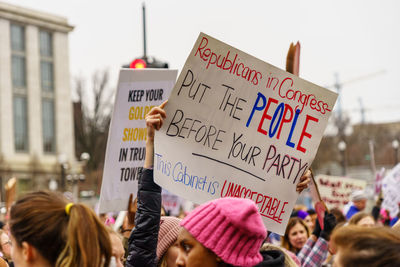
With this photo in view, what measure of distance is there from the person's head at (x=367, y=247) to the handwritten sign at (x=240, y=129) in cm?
140

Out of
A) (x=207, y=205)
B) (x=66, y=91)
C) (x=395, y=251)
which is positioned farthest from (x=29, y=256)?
(x=66, y=91)

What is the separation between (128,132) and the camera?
5.04 m

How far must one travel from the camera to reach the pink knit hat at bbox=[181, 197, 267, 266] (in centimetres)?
310

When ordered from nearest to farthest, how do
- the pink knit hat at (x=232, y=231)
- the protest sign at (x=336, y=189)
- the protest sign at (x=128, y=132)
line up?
the pink knit hat at (x=232, y=231) < the protest sign at (x=128, y=132) < the protest sign at (x=336, y=189)

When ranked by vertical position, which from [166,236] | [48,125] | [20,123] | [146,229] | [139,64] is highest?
[139,64]

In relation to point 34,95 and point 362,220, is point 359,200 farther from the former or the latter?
point 34,95

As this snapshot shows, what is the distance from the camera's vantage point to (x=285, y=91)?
436 centimetres

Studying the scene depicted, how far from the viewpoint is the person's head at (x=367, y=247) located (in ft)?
8.78

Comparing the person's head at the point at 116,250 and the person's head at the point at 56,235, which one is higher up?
the person's head at the point at 56,235

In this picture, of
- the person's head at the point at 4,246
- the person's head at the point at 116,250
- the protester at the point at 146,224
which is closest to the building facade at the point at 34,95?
the person's head at the point at 4,246

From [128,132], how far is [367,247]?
8.61ft

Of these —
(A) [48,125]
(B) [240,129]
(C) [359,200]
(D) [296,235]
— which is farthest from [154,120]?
(A) [48,125]

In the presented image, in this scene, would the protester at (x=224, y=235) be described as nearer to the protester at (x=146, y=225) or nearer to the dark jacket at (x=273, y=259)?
the dark jacket at (x=273, y=259)

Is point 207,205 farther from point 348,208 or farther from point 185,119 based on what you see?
point 348,208
